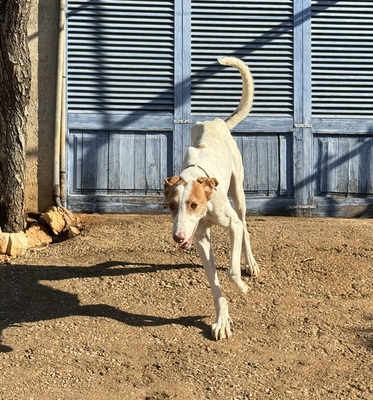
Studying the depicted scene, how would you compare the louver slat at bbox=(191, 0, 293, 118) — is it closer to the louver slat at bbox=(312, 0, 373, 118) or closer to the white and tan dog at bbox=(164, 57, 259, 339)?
the louver slat at bbox=(312, 0, 373, 118)

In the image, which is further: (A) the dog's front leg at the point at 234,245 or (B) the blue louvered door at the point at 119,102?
(B) the blue louvered door at the point at 119,102

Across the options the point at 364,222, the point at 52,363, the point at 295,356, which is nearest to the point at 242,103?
the point at 364,222

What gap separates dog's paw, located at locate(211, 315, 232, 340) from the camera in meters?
4.83

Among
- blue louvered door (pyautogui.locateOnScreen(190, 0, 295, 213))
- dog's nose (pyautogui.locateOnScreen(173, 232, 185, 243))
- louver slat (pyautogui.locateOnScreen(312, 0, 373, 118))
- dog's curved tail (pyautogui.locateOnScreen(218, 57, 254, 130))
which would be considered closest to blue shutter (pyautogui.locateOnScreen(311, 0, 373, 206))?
louver slat (pyautogui.locateOnScreen(312, 0, 373, 118))

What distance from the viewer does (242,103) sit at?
6.48m

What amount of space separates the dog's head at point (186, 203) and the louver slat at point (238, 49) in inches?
138

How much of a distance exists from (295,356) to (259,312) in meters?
0.69

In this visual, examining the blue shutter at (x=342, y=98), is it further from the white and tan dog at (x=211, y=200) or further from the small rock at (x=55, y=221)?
the small rock at (x=55, y=221)

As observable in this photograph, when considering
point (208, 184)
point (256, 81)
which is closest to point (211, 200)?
point (208, 184)

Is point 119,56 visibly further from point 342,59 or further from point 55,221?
point 342,59

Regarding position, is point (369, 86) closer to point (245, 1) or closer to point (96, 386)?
point (245, 1)

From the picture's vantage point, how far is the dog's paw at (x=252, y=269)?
234 inches

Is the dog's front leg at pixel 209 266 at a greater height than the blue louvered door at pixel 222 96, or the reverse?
the blue louvered door at pixel 222 96

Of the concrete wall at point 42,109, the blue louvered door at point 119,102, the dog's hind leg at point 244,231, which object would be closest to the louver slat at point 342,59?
the blue louvered door at point 119,102
